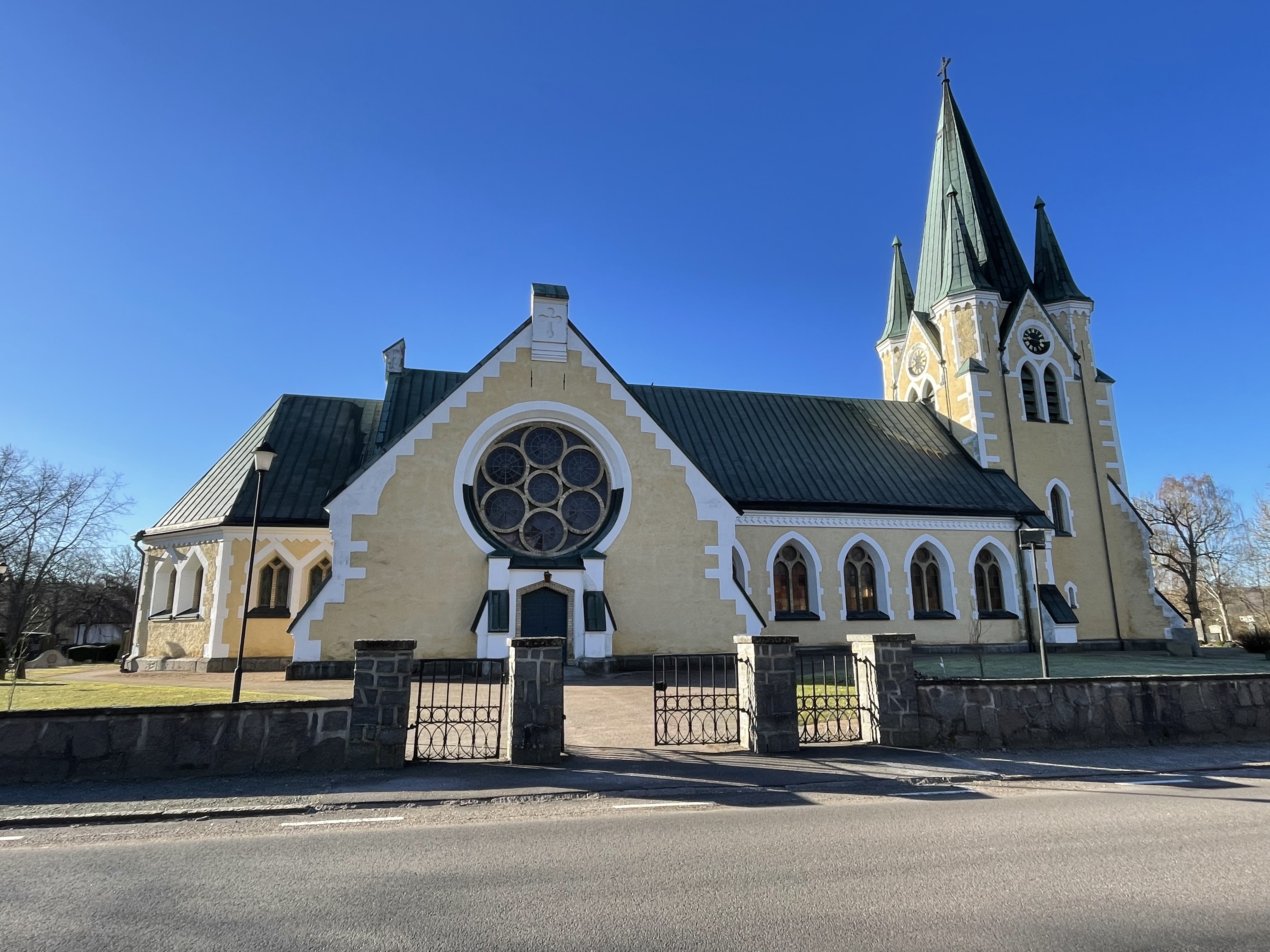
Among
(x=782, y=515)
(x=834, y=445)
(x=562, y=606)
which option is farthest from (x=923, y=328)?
(x=562, y=606)

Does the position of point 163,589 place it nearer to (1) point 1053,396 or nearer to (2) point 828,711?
(2) point 828,711

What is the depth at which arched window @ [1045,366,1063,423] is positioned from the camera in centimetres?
3178

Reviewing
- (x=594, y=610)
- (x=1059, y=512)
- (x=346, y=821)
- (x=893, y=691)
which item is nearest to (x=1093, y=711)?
(x=893, y=691)

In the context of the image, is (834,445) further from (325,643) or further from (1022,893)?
(1022,893)

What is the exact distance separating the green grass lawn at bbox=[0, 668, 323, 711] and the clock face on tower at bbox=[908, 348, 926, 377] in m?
29.4

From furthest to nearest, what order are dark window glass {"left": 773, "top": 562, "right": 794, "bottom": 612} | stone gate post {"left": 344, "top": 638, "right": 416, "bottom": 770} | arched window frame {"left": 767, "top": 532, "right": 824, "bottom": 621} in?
dark window glass {"left": 773, "top": 562, "right": 794, "bottom": 612} < arched window frame {"left": 767, "top": 532, "right": 824, "bottom": 621} < stone gate post {"left": 344, "top": 638, "right": 416, "bottom": 770}

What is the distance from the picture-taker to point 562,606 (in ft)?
67.0

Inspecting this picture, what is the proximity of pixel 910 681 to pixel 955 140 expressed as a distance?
1339 inches

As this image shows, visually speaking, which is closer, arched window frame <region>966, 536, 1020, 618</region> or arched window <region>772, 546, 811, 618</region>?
arched window <region>772, 546, 811, 618</region>

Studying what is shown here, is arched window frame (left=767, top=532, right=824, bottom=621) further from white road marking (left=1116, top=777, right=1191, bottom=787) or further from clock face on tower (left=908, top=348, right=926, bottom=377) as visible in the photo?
white road marking (left=1116, top=777, right=1191, bottom=787)

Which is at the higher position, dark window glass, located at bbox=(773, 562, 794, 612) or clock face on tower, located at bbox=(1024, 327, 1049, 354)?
clock face on tower, located at bbox=(1024, 327, 1049, 354)

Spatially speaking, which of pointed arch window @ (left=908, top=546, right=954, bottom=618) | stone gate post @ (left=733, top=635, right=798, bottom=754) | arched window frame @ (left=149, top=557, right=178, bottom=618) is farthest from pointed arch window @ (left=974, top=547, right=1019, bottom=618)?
arched window frame @ (left=149, top=557, right=178, bottom=618)

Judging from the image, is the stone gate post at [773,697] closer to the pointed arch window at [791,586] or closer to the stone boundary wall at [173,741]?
the stone boundary wall at [173,741]

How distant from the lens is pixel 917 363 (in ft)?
113
